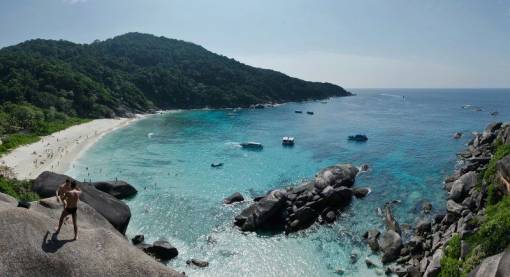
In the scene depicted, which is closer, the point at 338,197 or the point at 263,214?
the point at 263,214

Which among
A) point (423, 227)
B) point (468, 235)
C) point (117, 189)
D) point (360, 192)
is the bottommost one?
point (423, 227)

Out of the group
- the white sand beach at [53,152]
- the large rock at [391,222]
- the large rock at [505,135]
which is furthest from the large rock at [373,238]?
the white sand beach at [53,152]

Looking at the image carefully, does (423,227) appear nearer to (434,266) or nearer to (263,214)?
(434,266)

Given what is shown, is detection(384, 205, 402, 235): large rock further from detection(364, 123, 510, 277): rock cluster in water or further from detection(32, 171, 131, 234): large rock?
detection(32, 171, 131, 234): large rock

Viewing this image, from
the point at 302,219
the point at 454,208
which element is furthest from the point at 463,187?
the point at 302,219

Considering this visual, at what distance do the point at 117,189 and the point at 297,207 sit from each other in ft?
83.5

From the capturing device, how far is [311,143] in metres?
101

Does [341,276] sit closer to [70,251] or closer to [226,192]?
[70,251]

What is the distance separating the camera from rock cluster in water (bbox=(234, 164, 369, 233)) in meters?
45.1

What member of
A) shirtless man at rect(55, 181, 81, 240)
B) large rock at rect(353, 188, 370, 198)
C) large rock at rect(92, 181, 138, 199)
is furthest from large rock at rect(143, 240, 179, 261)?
large rock at rect(353, 188, 370, 198)

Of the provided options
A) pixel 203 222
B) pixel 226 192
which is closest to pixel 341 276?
pixel 203 222

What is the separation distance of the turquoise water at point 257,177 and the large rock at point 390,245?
2.08 meters

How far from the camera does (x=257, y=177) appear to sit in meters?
67.6

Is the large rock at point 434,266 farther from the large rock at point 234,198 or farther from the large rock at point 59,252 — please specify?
the large rock at point 234,198
